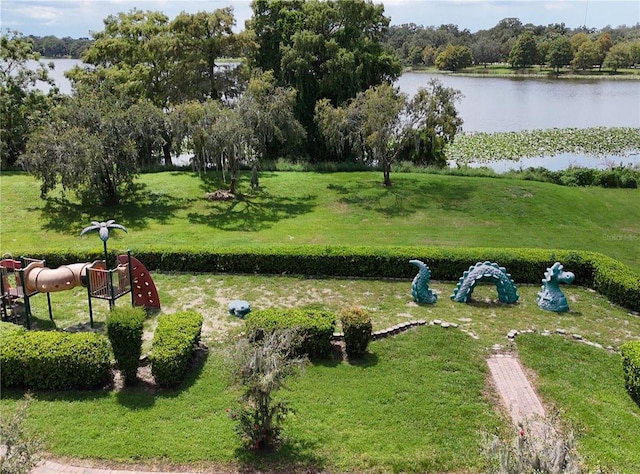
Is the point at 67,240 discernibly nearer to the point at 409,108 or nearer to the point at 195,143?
the point at 195,143

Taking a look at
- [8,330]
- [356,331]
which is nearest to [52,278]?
[8,330]

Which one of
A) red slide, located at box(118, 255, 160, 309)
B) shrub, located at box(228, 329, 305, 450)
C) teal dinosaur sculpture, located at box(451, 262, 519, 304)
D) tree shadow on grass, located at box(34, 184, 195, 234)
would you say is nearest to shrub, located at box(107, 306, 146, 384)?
shrub, located at box(228, 329, 305, 450)

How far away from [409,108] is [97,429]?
63.6ft

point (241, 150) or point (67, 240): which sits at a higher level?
point (241, 150)

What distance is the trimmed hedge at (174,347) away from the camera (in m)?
10.2

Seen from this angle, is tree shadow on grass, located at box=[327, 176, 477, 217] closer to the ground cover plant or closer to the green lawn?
the green lawn

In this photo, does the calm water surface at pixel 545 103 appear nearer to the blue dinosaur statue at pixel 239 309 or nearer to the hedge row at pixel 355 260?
the hedge row at pixel 355 260

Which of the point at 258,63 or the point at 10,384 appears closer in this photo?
the point at 10,384

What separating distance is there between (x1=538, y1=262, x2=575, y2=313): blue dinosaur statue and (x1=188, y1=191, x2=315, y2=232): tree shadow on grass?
10422mm

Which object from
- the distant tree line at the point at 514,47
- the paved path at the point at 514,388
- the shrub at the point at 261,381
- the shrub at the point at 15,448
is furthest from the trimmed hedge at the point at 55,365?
the distant tree line at the point at 514,47

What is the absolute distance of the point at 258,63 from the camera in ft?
105

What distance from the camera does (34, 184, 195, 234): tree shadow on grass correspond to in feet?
69.3

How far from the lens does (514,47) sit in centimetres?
8800

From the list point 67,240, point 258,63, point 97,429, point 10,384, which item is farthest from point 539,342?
point 258,63
